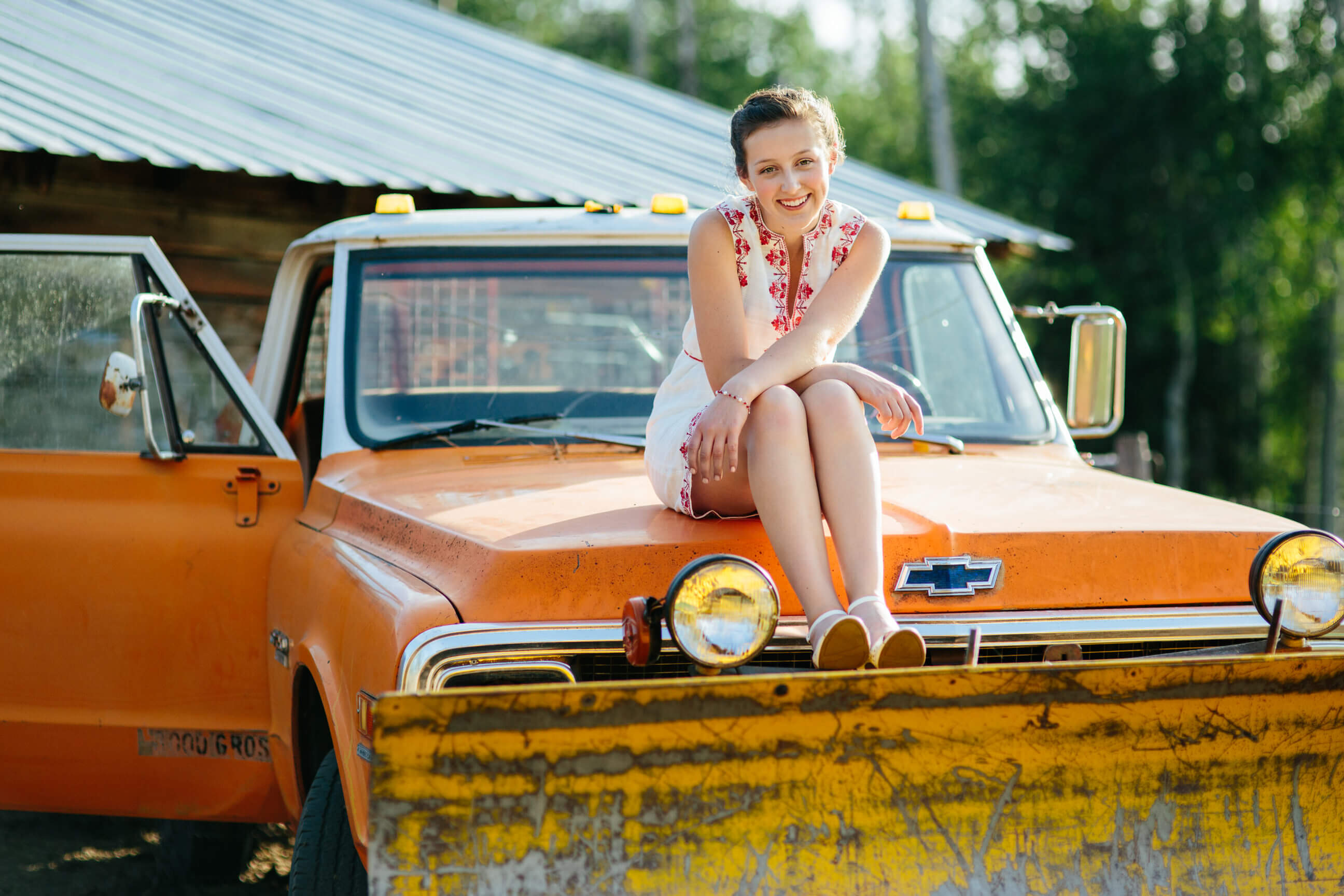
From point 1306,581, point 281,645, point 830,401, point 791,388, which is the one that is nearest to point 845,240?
point 791,388

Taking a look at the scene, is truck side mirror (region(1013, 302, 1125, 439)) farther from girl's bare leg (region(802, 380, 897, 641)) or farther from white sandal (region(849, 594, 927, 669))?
white sandal (region(849, 594, 927, 669))

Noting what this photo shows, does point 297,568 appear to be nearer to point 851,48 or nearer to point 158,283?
point 158,283

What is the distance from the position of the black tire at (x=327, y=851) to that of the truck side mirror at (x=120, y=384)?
1.03 m

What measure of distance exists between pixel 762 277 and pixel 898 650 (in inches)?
41.9

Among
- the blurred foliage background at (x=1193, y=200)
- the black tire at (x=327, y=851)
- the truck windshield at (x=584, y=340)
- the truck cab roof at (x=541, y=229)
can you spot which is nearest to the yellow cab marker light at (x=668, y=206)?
the truck cab roof at (x=541, y=229)

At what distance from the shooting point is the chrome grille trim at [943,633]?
239 centimetres

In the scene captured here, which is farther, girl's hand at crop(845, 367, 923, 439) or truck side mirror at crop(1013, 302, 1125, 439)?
truck side mirror at crop(1013, 302, 1125, 439)

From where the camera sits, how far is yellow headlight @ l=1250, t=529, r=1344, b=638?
256 centimetres

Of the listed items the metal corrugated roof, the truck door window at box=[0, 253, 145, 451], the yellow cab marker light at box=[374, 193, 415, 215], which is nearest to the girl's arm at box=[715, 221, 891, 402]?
the yellow cab marker light at box=[374, 193, 415, 215]

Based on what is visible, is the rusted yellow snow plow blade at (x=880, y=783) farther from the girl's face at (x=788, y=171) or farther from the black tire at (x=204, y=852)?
the black tire at (x=204, y=852)

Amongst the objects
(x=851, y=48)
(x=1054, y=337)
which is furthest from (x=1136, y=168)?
(x=851, y=48)

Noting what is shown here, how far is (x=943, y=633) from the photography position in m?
2.55

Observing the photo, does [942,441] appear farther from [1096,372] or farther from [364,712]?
[364,712]

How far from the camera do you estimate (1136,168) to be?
19406 millimetres
